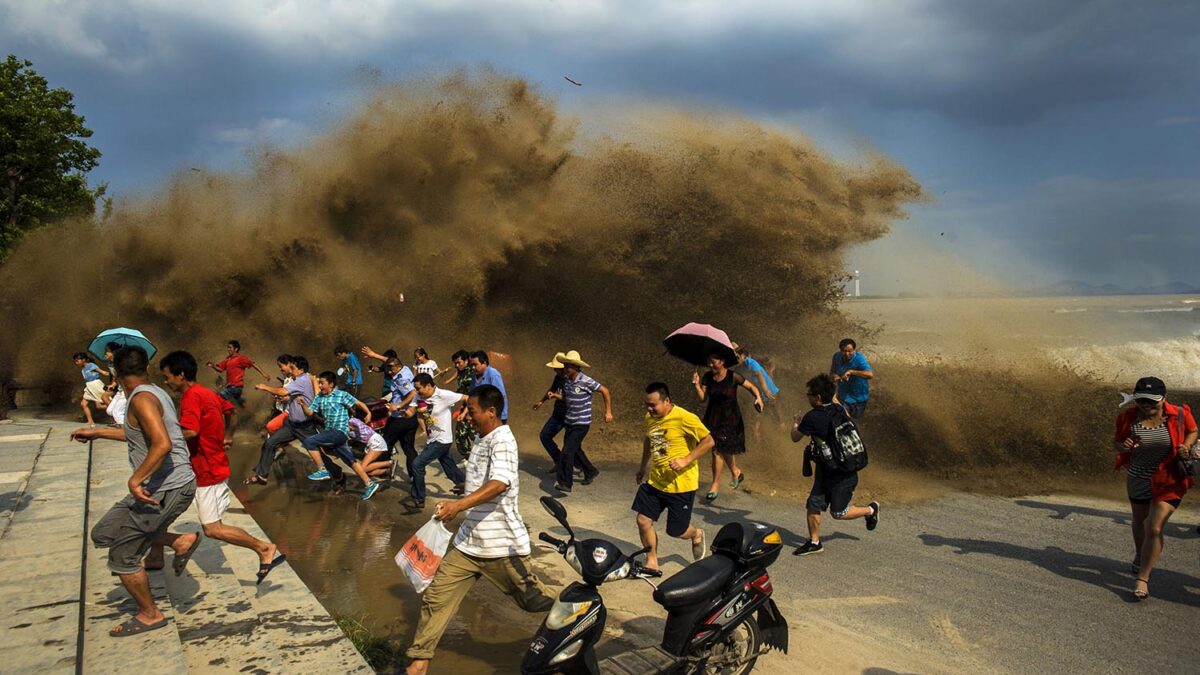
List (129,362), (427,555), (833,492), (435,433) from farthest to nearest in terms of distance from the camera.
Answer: (435,433) → (833,492) → (129,362) → (427,555)

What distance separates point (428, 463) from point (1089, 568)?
5.90m

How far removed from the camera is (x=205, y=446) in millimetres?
4746

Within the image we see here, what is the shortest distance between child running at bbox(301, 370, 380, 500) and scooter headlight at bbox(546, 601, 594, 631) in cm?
532

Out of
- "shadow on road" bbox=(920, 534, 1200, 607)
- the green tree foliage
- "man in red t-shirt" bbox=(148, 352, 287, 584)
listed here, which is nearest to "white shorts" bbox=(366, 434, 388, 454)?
"man in red t-shirt" bbox=(148, 352, 287, 584)

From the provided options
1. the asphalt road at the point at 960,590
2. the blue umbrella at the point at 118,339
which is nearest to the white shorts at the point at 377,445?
the asphalt road at the point at 960,590

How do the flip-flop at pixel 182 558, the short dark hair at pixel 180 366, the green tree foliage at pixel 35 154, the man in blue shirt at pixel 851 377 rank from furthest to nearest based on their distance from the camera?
1. the green tree foliage at pixel 35 154
2. the man in blue shirt at pixel 851 377
3. the flip-flop at pixel 182 558
4. the short dark hair at pixel 180 366

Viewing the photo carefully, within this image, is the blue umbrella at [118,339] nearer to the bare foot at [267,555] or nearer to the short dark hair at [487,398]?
the bare foot at [267,555]

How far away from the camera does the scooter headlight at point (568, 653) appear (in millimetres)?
3402

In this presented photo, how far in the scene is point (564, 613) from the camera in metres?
3.46

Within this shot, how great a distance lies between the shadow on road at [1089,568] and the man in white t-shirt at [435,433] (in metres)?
4.62

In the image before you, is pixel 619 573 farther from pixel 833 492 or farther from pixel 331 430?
pixel 331 430

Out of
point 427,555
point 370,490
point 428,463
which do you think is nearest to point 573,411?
point 428,463

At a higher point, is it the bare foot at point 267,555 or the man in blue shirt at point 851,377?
Answer: the man in blue shirt at point 851,377

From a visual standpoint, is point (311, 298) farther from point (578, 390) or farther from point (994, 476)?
point (994, 476)
